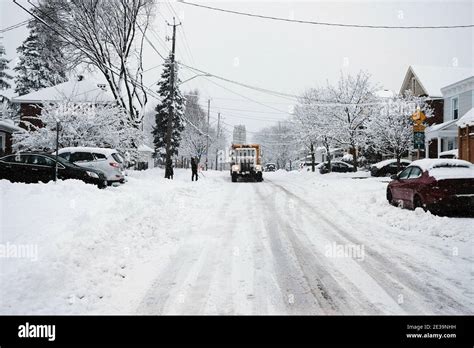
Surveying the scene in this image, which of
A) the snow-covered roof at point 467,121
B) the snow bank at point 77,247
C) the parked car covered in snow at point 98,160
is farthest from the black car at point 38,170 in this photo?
the snow-covered roof at point 467,121

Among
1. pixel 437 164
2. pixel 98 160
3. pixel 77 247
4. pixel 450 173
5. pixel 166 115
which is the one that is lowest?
pixel 77 247

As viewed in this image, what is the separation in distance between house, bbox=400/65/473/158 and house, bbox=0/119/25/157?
34252 millimetres

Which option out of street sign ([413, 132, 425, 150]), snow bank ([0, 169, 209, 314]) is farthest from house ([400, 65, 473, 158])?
snow bank ([0, 169, 209, 314])

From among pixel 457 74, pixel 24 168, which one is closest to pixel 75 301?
pixel 24 168

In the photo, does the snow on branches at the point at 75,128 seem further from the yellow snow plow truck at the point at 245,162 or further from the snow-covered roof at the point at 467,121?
the snow-covered roof at the point at 467,121

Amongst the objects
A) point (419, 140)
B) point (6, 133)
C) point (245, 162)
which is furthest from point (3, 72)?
point (419, 140)

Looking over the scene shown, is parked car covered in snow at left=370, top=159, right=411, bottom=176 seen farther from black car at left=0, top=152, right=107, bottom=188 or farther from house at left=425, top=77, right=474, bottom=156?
black car at left=0, top=152, right=107, bottom=188

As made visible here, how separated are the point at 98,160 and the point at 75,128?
7.95 meters

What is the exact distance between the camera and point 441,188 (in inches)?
384

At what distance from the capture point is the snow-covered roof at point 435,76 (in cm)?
3594

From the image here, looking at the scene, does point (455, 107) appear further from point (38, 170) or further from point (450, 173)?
point (38, 170)

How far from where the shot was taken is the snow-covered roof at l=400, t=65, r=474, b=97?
35.9m
